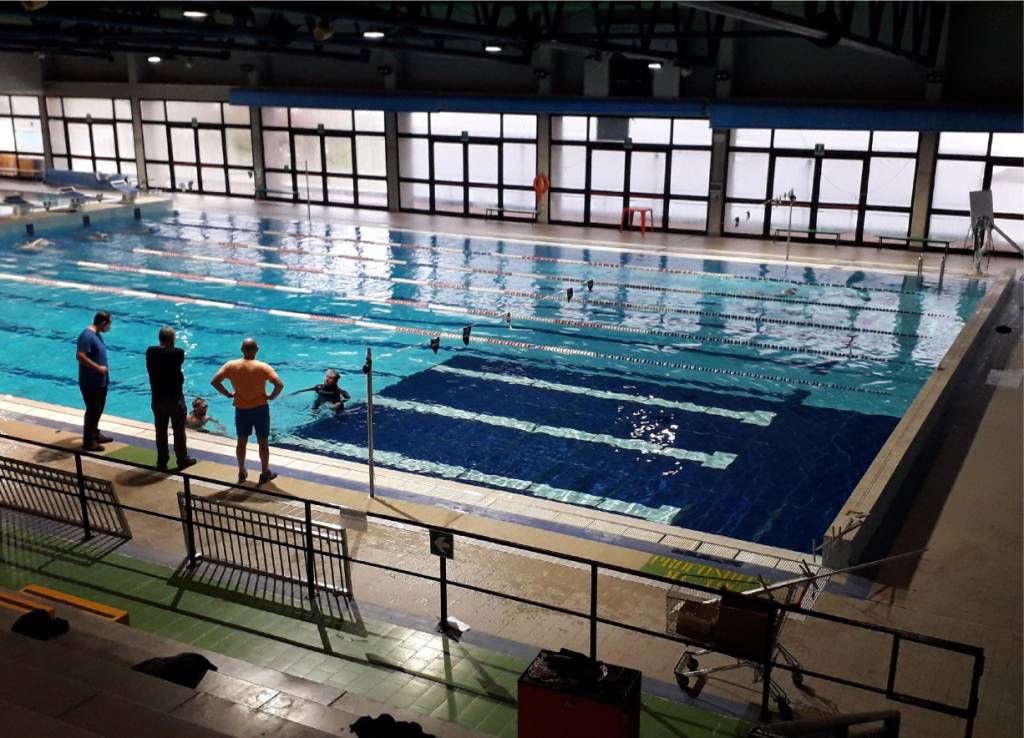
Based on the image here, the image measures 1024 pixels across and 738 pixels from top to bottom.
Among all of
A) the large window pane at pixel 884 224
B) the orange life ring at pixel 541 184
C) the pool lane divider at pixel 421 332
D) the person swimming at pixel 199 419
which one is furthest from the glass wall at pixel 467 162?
the person swimming at pixel 199 419

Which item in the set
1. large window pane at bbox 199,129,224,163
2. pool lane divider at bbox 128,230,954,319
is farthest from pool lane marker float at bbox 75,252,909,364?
large window pane at bbox 199,129,224,163

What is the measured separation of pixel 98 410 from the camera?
921cm

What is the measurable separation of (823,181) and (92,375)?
1910 cm

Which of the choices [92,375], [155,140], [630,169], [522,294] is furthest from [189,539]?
[155,140]

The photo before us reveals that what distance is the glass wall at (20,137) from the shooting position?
118 ft

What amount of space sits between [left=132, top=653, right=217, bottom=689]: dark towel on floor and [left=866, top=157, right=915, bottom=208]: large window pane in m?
21.7

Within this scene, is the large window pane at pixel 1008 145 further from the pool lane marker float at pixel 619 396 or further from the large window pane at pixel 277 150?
the large window pane at pixel 277 150

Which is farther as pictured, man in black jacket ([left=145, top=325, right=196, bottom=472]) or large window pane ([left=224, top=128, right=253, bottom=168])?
large window pane ([left=224, top=128, right=253, bottom=168])

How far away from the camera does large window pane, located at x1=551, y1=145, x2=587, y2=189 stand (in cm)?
2592

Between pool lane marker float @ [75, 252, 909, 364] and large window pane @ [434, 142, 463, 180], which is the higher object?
large window pane @ [434, 142, 463, 180]

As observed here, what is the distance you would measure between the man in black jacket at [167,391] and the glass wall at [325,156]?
20933mm

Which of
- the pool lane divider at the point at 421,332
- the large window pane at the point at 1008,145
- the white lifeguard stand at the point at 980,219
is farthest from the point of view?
the large window pane at the point at 1008,145

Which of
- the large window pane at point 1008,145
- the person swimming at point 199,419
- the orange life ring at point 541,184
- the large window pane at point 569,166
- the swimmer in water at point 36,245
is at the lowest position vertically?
the person swimming at point 199,419

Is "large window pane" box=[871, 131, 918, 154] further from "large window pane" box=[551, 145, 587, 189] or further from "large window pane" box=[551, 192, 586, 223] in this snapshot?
"large window pane" box=[551, 192, 586, 223]
